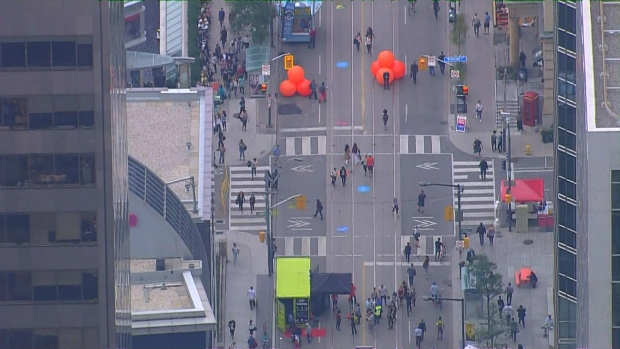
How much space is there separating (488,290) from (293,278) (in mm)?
11964

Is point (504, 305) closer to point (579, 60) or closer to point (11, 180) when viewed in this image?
point (579, 60)

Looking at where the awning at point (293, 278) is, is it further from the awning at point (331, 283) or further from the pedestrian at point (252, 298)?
the pedestrian at point (252, 298)

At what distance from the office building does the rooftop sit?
0.13 feet

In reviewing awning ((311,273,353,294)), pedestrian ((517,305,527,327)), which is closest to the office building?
pedestrian ((517,305,527,327))

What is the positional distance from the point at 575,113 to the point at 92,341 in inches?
1084

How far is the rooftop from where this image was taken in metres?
133

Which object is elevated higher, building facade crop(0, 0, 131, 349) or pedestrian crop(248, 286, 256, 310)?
→ building facade crop(0, 0, 131, 349)

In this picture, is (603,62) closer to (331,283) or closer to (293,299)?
(293,299)

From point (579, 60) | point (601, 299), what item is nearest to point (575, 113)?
point (579, 60)

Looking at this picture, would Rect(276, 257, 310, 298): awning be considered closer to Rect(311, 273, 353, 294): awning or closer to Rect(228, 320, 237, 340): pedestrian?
Rect(311, 273, 353, 294): awning

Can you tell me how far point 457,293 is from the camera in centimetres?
19588

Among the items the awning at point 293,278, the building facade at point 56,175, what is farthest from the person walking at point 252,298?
the building facade at point 56,175

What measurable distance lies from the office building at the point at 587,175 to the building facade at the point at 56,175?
65.1 feet

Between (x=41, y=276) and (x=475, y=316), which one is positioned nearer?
(x=41, y=276)
